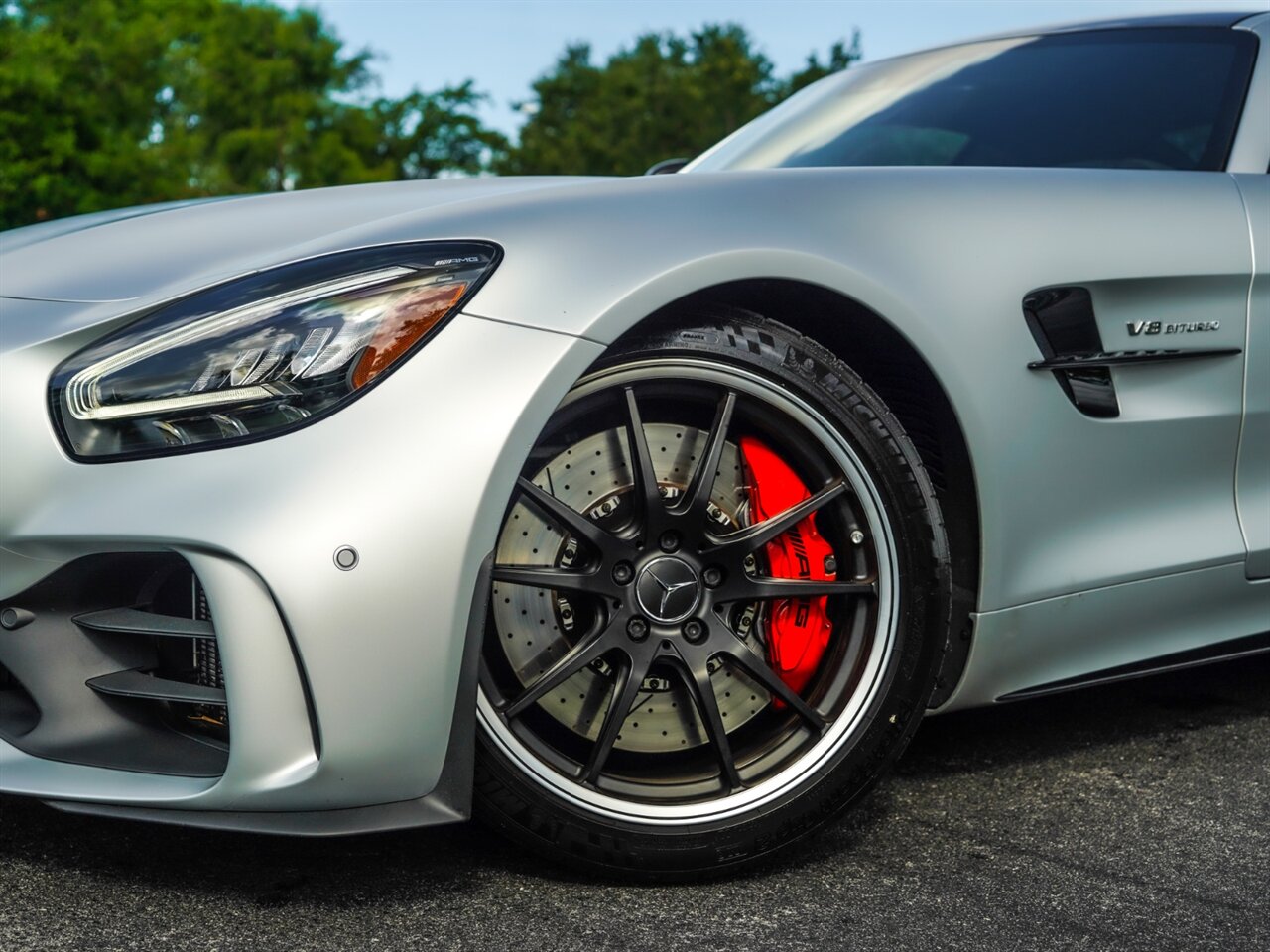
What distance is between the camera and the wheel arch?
6.83 feet

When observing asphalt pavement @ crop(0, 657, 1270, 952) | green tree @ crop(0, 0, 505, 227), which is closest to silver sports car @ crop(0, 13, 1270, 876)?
asphalt pavement @ crop(0, 657, 1270, 952)

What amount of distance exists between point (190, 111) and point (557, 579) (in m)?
46.8

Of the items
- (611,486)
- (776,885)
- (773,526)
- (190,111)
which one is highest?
(190,111)

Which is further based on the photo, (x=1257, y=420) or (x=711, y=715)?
(x=1257, y=420)

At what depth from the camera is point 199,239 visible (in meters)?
2.20

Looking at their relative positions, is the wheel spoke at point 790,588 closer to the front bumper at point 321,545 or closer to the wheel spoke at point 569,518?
the wheel spoke at point 569,518

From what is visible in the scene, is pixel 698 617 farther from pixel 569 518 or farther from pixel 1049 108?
pixel 1049 108

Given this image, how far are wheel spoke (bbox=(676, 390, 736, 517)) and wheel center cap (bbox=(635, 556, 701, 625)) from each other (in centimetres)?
8

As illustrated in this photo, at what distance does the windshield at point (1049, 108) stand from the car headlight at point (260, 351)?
4.28 feet

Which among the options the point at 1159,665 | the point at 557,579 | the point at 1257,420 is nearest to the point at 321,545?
the point at 557,579

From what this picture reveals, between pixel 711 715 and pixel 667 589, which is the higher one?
pixel 667 589

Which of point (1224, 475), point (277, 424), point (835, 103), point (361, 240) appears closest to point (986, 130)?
point (835, 103)

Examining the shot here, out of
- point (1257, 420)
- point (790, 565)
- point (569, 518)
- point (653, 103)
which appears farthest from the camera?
point (653, 103)

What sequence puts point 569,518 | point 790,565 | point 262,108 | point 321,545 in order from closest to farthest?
point 321,545, point 569,518, point 790,565, point 262,108
